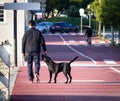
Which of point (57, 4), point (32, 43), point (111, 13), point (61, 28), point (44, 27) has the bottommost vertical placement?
point (61, 28)

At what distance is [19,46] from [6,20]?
189 cm

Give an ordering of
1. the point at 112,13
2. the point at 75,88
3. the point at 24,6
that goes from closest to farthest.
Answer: the point at 75,88
the point at 24,6
the point at 112,13


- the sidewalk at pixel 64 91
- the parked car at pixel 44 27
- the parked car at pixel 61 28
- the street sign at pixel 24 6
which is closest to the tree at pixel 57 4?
the parked car at pixel 44 27

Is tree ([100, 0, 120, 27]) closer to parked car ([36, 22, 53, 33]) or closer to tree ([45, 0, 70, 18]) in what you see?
parked car ([36, 22, 53, 33])

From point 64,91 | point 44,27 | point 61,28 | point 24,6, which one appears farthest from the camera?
point 44,27

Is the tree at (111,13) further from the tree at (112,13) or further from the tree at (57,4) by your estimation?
the tree at (57,4)

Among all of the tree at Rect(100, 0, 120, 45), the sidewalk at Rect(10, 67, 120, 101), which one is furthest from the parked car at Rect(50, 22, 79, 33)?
the sidewalk at Rect(10, 67, 120, 101)

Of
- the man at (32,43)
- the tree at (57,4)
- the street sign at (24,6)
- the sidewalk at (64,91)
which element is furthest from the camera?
the tree at (57,4)

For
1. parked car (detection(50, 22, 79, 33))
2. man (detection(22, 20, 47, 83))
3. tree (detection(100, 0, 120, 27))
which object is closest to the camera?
man (detection(22, 20, 47, 83))

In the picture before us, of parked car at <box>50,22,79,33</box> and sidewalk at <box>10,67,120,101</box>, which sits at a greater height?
sidewalk at <box>10,67,120,101</box>

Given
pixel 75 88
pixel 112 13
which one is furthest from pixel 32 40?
pixel 112 13

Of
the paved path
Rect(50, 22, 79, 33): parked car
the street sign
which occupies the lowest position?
Rect(50, 22, 79, 33): parked car

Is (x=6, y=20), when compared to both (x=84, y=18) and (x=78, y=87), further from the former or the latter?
(x=84, y=18)

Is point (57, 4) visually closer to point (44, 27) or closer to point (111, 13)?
point (44, 27)
